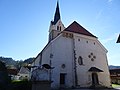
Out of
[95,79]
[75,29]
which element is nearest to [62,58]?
[75,29]

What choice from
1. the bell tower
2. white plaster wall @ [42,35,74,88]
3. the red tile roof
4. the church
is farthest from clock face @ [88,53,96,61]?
the bell tower

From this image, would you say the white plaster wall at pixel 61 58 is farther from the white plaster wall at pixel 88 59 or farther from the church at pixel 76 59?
the white plaster wall at pixel 88 59

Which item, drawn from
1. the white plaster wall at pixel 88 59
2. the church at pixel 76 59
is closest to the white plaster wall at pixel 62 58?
the church at pixel 76 59

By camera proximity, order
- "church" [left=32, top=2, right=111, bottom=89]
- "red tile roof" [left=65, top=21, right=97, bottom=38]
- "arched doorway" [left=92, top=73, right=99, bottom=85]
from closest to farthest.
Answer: "church" [left=32, top=2, right=111, bottom=89] → "arched doorway" [left=92, top=73, right=99, bottom=85] → "red tile roof" [left=65, top=21, right=97, bottom=38]

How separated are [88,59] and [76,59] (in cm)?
291

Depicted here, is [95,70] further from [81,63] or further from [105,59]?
[105,59]

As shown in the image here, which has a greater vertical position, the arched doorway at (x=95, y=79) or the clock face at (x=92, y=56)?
the clock face at (x=92, y=56)

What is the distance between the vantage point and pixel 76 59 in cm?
2380

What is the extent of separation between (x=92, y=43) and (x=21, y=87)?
17709 millimetres

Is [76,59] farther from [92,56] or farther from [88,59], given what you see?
[92,56]

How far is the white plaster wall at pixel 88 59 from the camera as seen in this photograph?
23.5 meters

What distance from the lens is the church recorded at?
22.2m

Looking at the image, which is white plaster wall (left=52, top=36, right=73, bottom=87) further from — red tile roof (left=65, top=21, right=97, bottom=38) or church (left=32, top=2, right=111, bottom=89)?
red tile roof (left=65, top=21, right=97, bottom=38)

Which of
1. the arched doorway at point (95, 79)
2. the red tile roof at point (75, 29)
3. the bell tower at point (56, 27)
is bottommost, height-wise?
the arched doorway at point (95, 79)
